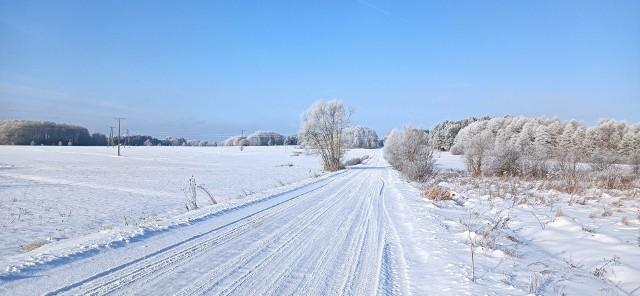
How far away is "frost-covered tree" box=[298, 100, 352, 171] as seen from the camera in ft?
137

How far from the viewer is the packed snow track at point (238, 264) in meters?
4.26

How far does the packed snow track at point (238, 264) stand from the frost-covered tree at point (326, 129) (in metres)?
33.1

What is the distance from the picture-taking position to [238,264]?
17.2 feet

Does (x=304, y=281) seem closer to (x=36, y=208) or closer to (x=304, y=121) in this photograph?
(x=36, y=208)

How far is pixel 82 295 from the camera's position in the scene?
3.89m

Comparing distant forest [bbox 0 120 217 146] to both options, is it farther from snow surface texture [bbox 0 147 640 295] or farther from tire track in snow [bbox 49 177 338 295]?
tire track in snow [bbox 49 177 338 295]

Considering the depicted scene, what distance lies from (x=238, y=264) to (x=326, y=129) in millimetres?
37260

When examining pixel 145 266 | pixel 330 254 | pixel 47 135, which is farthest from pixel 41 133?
pixel 330 254

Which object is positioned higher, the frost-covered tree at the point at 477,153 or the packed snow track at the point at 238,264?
the frost-covered tree at the point at 477,153

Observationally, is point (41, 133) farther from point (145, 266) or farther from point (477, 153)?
point (145, 266)

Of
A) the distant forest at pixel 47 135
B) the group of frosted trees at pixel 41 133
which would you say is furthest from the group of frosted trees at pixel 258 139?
the group of frosted trees at pixel 41 133

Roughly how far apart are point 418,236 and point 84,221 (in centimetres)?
1005

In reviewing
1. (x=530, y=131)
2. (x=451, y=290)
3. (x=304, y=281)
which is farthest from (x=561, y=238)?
(x=530, y=131)

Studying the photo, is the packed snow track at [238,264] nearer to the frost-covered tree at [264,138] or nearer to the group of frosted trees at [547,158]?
the group of frosted trees at [547,158]
